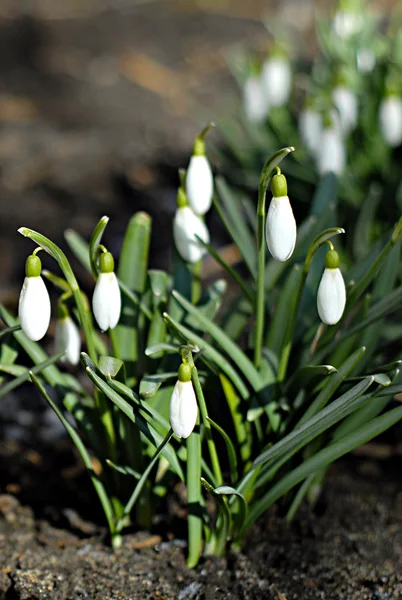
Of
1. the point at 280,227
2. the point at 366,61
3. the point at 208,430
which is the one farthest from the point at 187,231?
the point at 366,61

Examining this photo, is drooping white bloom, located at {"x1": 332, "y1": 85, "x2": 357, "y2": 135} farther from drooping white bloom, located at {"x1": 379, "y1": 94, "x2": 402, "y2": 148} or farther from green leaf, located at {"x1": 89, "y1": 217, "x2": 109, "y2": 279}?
green leaf, located at {"x1": 89, "y1": 217, "x2": 109, "y2": 279}

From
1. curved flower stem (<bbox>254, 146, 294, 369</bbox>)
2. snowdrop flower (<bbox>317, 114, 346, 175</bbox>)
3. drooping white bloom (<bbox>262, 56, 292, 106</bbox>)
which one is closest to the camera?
curved flower stem (<bbox>254, 146, 294, 369</bbox>)

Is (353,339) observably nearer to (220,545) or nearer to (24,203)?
(220,545)

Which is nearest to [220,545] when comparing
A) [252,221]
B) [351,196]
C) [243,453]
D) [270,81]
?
[243,453]

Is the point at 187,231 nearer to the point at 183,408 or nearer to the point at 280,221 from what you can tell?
the point at 280,221

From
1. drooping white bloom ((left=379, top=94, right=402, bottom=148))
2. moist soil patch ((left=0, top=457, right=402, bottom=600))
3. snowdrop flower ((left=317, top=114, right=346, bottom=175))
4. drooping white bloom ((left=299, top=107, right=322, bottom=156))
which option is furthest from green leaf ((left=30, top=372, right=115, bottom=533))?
drooping white bloom ((left=379, top=94, right=402, bottom=148))

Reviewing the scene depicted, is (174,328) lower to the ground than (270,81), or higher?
lower
